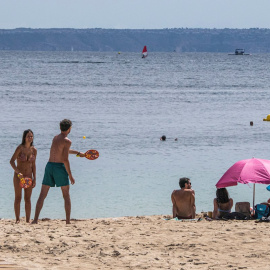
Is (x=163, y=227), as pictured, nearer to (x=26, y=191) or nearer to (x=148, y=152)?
(x=26, y=191)

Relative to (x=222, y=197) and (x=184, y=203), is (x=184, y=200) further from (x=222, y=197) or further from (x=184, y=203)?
(x=222, y=197)

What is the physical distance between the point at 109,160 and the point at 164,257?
11.0 meters

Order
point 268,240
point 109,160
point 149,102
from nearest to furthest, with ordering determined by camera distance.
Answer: point 268,240
point 109,160
point 149,102

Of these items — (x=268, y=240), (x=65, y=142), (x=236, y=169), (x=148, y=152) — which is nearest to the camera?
(x=268, y=240)

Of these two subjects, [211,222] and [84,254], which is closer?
[84,254]

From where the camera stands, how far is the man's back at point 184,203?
9978 mm

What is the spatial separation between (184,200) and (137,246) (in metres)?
2.33

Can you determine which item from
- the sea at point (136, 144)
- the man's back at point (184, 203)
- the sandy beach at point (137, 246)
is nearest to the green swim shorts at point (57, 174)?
the sandy beach at point (137, 246)

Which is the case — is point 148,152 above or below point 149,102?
below

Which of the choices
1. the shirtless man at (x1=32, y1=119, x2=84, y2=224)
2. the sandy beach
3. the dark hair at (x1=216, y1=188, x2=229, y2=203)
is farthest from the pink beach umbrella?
the shirtless man at (x1=32, y1=119, x2=84, y2=224)

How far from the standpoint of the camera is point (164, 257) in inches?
291

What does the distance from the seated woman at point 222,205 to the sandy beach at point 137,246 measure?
110 cm

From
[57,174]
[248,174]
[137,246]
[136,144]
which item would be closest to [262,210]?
[248,174]

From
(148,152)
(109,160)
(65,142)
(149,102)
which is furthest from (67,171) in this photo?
(149,102)
